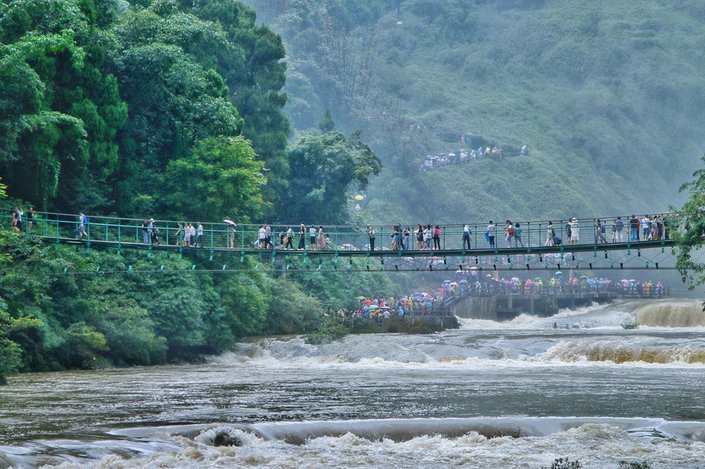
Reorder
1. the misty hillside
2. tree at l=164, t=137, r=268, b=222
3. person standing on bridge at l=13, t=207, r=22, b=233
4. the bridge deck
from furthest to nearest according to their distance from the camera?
the misty hillside → tree at l=164, t=137, r=268, b=222 → the bridge deck → person standing on bridge at l=13, t=207, r=22, b=233

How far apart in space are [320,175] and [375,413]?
1760 inches

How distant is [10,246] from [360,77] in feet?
322

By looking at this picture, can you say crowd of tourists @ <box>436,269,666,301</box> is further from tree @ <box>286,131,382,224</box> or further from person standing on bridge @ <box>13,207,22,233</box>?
person standing on bridge @ <box>13,207,22,233</box>

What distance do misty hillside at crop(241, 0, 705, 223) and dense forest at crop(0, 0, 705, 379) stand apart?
328 millimetres

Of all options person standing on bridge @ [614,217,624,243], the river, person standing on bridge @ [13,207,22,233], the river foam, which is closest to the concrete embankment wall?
person standing on bridge @ [614,217,624,243]

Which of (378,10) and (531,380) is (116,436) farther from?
(378,10)

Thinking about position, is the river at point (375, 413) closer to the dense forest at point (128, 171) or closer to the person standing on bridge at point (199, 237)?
the dense forest at point (128, 171)

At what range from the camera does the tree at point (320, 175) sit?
64812 millimetres

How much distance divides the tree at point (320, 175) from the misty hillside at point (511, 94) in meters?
38.7

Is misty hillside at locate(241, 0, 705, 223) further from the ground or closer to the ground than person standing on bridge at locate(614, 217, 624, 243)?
further from the ground

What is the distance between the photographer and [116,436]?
1780cm

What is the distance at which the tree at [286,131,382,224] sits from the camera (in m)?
64.8

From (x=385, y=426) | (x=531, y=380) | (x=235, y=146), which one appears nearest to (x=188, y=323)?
(x=235, y=146)

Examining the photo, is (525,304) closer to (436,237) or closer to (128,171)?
(436,237)
